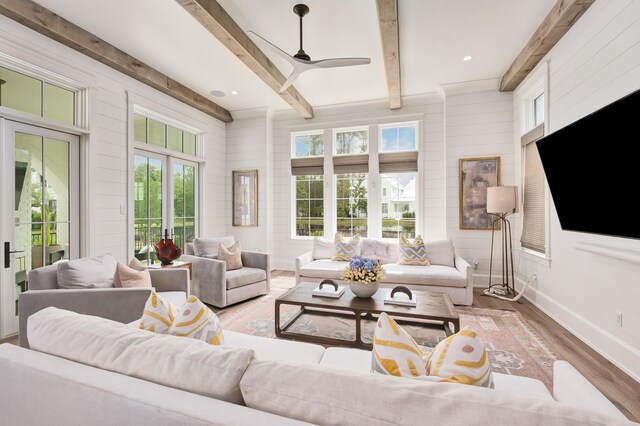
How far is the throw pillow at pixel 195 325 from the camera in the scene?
1263mm

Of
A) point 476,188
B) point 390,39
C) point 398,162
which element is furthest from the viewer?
point 398,162

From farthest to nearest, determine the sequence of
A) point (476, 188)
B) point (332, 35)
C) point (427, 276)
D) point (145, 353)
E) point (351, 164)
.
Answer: point (351, 164)
point (476, 188)
point (427, 276)
point (332, 35)
point (145, 353)

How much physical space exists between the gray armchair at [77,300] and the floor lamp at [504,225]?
4.01 metres

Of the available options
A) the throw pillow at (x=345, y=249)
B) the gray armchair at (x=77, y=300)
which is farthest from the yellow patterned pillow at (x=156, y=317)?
the throw pillow at (x=345, y=249)

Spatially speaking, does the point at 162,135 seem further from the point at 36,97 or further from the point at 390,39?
the point at 390,39

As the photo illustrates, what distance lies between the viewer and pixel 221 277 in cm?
339

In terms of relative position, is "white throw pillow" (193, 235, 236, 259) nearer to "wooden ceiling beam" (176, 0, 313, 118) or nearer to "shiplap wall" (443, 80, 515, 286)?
"wooden ceiling beam" (176, 0, 313, 118)

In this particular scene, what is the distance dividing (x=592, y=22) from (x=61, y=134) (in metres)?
5.06

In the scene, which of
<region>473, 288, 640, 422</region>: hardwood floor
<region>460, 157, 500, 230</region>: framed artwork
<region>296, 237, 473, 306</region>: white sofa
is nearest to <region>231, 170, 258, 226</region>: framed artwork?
<region>296, 237, 473, 306</region>: white sofa

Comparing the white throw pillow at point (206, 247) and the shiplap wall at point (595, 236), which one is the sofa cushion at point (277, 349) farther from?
the white throw pillow at point (206, 247)

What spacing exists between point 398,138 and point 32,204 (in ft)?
15.6

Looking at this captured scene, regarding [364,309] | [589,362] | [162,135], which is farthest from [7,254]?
[589,362]

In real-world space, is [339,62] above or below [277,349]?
above

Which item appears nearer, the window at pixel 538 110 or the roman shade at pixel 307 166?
the window at pixel 538 110
